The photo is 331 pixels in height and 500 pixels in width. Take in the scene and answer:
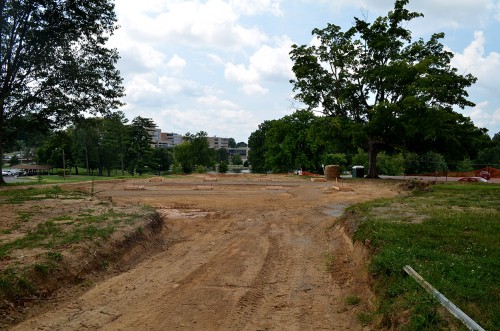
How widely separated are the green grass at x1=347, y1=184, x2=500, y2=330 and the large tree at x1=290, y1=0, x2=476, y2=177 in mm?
22249

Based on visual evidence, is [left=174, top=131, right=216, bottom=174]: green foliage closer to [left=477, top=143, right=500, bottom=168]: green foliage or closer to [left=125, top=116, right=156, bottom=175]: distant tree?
[left=125, top=116, right=156, bottom=175]: distant tree

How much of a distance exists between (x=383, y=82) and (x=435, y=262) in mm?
31415

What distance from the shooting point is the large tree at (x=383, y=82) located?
104 ft

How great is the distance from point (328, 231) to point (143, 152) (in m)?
73.0

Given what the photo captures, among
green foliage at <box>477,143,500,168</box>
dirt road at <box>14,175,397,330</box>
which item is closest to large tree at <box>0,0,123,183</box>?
dirt road at <box>14,175,397,330</box>

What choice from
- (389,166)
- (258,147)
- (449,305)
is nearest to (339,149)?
(449,305)

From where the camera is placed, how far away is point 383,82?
35062 millimetres

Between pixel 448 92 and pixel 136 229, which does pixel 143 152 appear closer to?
pixel 448 92

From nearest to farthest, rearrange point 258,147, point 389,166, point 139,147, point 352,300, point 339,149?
point 352,300, point 339,149, point 389,166, point 139,147, point 258,147

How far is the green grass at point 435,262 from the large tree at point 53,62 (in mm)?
23147

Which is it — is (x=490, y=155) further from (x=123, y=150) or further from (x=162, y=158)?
(x=123, y=150)

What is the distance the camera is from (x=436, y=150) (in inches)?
1409

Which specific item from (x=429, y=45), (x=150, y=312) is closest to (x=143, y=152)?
(x=429, y=45)

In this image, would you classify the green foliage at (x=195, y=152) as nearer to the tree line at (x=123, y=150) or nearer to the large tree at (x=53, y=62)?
the tree line at (x=123, y=150)
